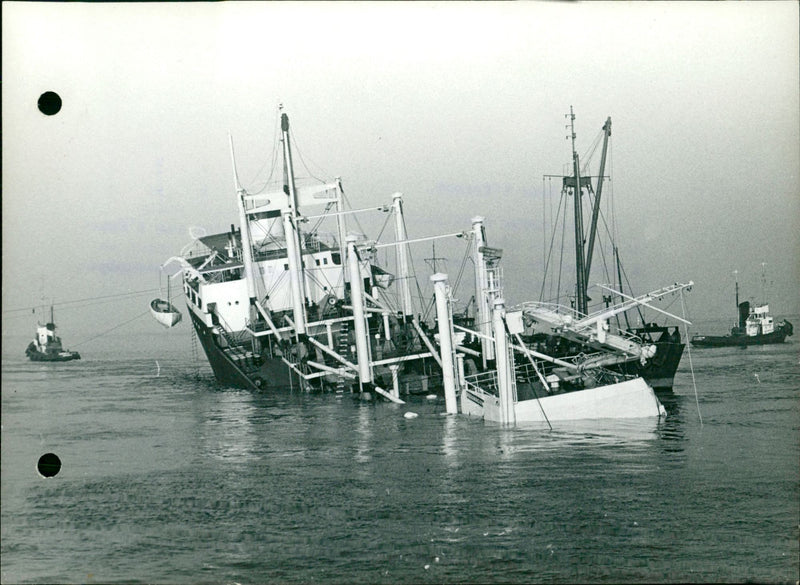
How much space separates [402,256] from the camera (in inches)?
1775

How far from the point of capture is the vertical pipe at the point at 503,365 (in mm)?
26891

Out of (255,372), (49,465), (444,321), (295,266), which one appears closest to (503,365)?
(444,321)

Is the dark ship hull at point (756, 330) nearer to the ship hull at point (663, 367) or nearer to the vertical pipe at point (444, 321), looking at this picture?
the ship hull at point (663, 367)

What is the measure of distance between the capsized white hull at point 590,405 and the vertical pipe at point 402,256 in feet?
51.8

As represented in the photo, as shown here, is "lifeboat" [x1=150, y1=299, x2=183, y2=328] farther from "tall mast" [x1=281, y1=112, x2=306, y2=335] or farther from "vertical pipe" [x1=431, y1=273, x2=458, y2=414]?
"vertical pipe" [x1=431, y1=273, x2=458, y2=414]

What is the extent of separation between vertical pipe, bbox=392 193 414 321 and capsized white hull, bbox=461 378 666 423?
1580 cm

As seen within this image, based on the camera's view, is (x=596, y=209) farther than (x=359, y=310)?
Yes

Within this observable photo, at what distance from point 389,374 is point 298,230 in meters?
9.28

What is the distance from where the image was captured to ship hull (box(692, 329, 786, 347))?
7225cm

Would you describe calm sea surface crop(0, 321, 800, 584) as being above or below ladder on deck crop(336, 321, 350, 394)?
below

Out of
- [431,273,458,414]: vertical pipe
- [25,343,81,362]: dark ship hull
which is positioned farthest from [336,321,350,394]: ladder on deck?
[25,343,81,362]: dark ship hull

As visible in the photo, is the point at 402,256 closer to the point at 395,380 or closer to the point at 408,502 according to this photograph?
the point at 395,380

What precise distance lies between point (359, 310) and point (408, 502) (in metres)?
19.7

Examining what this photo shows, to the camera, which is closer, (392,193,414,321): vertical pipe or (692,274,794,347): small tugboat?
(392,193,414,321): vertical pipe
